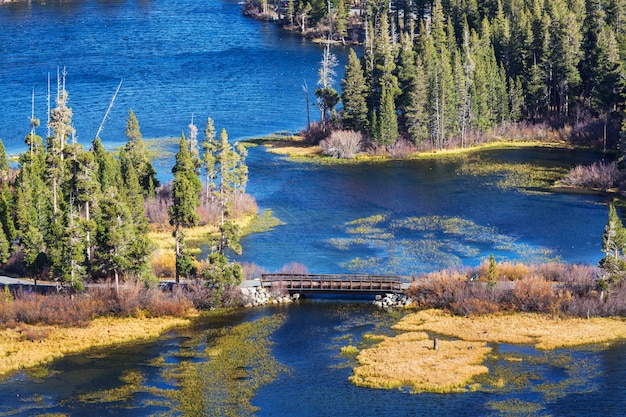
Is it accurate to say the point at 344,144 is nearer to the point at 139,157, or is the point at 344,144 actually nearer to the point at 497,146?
the point at 497,146

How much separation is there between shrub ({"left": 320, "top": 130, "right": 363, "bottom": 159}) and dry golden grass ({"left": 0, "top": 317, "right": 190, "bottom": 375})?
193ft

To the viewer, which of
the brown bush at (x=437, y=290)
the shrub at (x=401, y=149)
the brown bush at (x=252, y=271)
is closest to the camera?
the brown bush at (x=437, y=290)

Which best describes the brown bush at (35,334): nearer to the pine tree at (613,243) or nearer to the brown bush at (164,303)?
the brown bush at (164,303)

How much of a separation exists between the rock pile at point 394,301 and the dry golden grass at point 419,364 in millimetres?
6711

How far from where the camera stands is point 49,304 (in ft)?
292

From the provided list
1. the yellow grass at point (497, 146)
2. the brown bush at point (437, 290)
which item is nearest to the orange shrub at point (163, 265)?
the brown bush at point (437, 290)

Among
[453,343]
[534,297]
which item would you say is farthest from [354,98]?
[453,343]

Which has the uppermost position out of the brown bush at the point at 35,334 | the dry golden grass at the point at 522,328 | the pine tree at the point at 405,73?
the pine tree at the point at 405,73

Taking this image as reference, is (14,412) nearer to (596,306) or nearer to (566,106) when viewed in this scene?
(596,306)

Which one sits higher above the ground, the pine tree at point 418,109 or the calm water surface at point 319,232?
the pine tree at point 418,109

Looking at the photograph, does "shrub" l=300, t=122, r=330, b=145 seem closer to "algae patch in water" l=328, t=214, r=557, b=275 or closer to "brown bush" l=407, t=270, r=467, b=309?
"algae patch in water" l=328, t=214, r=557, b=275

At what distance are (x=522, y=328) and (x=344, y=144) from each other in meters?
62.0

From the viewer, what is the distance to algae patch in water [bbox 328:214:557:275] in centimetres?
10050

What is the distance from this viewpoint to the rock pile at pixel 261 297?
302ft
